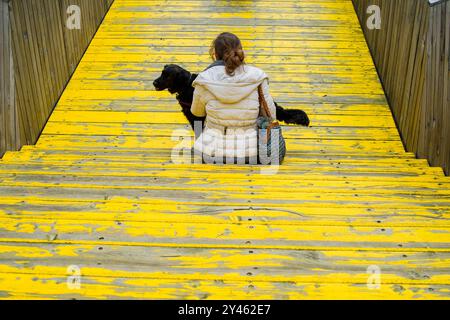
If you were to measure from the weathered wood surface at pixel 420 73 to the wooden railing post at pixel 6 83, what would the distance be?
9.68ft

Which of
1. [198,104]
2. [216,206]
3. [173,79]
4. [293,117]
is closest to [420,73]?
[293,117]

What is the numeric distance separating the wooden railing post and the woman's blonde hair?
5.12ft

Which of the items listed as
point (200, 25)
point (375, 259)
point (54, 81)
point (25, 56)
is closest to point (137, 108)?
point (54, 81)

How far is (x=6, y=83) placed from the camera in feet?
15.6

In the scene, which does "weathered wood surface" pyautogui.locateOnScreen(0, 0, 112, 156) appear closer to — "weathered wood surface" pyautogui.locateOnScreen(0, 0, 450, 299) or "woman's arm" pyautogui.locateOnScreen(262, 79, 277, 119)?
"weathered wood surface" pyautogui.locateOnScreen(0, 0, 450, 299)

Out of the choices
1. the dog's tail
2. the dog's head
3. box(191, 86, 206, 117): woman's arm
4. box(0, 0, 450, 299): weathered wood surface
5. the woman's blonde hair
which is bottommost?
box(0, 0, 450, 299): weathered wood surface

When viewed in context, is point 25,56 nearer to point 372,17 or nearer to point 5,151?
point 5,151

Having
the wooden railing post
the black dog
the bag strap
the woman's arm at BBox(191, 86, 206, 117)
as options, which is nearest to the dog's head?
the black dog

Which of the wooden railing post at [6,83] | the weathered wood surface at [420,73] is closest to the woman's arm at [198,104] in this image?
the wooden railing post at [6,83]

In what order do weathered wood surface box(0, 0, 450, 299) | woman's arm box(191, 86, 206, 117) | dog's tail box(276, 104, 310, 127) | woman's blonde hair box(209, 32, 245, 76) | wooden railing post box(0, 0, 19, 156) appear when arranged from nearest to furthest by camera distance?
weathered wood surface box(0, 0, 450, 299), woman's blonde hair box(209, 32, 245, 76), woman's arm box(191, 86, 206, 117), wooden railing post box(0, 0, 19, 156), dog's tail box(276, 104, 310, 127)

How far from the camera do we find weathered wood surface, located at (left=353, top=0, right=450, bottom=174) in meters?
4.47

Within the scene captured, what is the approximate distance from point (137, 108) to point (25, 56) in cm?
130
